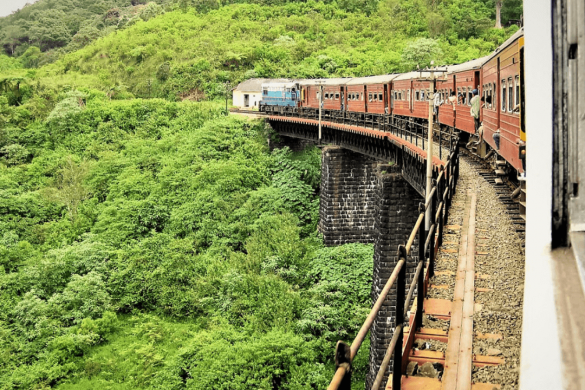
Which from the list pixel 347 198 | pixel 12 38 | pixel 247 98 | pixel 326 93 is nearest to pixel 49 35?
pixel 12 38

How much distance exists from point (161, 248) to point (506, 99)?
735 inches

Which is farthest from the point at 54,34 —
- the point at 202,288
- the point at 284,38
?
the point at 202,288

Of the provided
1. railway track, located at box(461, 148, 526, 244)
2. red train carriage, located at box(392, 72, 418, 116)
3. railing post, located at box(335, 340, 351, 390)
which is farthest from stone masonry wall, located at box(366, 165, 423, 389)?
railing post, located at box(335, 340, 351, 390)

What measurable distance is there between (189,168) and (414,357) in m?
28.9

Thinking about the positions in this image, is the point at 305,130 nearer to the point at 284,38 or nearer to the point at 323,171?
the point at 323,171

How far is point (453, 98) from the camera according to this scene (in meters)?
18.5

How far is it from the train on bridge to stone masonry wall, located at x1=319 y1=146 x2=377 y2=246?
1989 millimetres

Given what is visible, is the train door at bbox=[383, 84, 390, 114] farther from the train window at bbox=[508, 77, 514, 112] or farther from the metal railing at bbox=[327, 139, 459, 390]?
the metal railing at bbox=[327, 139, 459, 390]

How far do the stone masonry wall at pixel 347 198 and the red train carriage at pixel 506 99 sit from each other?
12.8m

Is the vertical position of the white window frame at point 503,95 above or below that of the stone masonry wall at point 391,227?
above

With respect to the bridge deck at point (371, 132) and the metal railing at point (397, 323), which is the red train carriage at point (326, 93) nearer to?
the bridge deck at point (371, 132)

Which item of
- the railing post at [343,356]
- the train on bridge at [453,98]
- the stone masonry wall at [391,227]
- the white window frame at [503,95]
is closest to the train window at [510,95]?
the train on bridge at [453,98]

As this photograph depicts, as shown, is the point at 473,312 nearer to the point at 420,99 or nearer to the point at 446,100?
the point at 446,100

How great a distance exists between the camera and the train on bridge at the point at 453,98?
10016 mm
